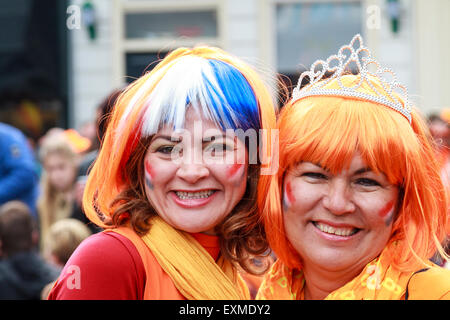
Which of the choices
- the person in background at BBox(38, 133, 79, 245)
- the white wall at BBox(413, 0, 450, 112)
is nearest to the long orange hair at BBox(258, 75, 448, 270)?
the person in background at BBox(38, 133, 79, 245)

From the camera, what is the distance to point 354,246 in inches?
68.6

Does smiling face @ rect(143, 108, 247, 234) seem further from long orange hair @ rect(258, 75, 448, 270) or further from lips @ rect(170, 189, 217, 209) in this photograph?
long orange hair @ rect(258, 75, 448, 270)

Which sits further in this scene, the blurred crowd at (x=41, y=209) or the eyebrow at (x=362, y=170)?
the blurred crowd at (x=41, y=209)

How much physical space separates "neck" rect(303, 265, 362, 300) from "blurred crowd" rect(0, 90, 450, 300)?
3.62 ft

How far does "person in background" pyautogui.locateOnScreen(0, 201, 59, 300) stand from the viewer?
113 inches

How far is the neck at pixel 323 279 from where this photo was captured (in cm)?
182

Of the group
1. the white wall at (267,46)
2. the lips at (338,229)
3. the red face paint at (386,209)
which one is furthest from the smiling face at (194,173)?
the white wall at (267,46)

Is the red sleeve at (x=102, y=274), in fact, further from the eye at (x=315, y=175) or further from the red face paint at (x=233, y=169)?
the eye at (x=315, y=175)

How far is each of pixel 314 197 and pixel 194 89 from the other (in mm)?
444

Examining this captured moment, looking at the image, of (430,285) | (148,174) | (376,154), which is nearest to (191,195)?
(148,174)

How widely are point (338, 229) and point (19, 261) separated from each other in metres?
1.87

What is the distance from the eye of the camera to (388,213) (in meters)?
1.71

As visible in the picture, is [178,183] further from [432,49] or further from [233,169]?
[432,49]

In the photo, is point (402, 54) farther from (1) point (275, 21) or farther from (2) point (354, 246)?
(2) point (354, 246)
